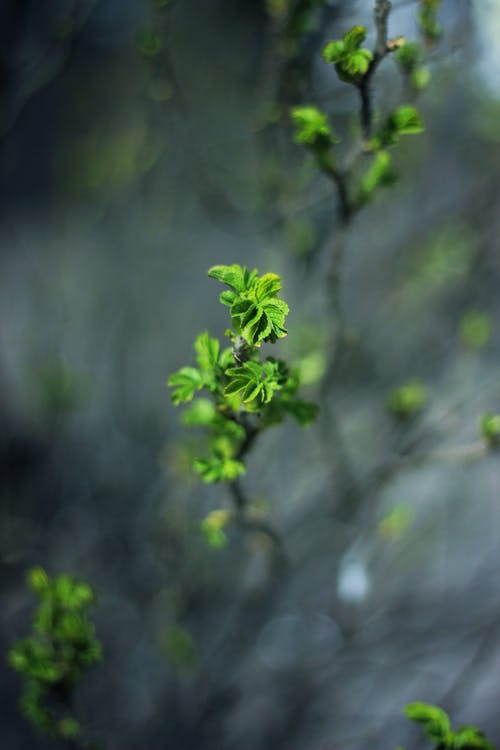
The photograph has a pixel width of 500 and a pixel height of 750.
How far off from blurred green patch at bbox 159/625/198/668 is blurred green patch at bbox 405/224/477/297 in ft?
4.27

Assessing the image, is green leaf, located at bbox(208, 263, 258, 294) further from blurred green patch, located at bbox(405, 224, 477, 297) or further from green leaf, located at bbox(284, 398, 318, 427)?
blurred green patch, located at bbox(405, 224, 477, 297)

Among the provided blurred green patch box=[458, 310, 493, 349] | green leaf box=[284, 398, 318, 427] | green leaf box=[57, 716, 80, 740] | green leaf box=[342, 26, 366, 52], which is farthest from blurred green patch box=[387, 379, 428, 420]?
green leaf box=[57, 716, 80, 740]

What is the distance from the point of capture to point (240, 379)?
70cm

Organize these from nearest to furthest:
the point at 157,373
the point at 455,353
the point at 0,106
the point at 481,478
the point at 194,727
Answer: the point at 194,727
the point at 0,106
the point at 455,353
the point at 157,373
the point at 481,478

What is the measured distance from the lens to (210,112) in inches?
79.4

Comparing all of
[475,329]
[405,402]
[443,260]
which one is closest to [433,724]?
[405,402]

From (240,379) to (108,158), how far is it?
1.63m

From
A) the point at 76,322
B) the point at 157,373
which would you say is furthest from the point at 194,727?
the point at 76,322

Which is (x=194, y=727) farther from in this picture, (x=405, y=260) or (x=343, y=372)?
(x=405, y=260)

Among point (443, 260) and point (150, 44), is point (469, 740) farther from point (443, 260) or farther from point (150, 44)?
point (150, 44)

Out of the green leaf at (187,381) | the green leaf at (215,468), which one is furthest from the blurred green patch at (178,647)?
the green leaf at (187,381)

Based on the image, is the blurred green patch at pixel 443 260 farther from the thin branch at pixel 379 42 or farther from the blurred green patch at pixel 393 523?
the thin branch at pixel 379 42

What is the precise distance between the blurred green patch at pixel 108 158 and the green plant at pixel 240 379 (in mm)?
1269

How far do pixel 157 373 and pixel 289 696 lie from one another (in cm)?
112
